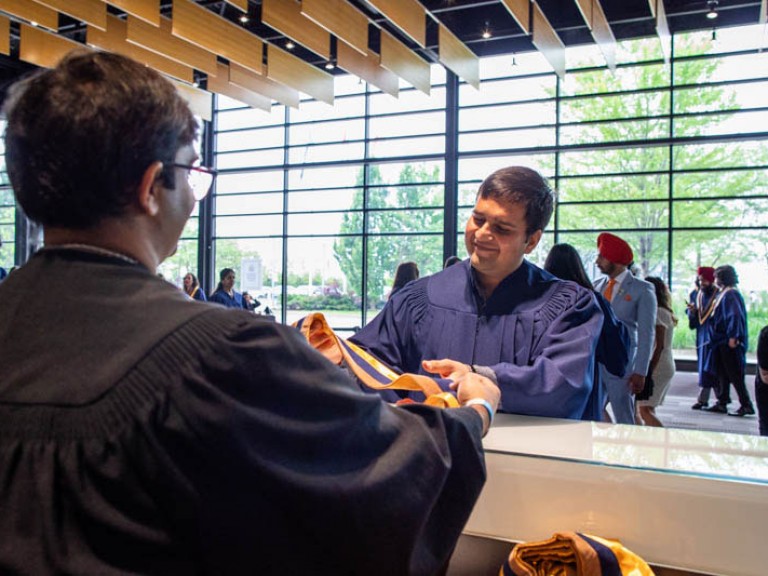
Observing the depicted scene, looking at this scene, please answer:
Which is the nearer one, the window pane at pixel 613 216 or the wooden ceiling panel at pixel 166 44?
the wooden ceiling panel at pixel 166 44

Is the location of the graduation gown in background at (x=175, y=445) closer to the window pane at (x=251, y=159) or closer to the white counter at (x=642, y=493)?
the white counter at (x=642, y=493)

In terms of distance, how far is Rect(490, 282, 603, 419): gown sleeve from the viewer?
1.63 m

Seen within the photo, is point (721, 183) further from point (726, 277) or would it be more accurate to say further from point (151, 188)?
point (151, 188)

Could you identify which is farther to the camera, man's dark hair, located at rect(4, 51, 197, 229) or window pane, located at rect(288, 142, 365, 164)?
window pane, located at rect(288, 142, 365, 164)

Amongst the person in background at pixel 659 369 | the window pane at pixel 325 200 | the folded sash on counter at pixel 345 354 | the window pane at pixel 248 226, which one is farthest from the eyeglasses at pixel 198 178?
the window pane at pixel 248 226

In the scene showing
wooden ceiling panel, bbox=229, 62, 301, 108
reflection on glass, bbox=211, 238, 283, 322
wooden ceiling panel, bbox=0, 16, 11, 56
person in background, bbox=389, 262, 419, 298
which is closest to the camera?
person in background, bbox=389, 262, 419, 298

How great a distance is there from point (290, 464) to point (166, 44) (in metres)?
8.28

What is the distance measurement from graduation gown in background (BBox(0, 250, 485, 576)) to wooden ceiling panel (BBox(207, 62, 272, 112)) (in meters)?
8.81

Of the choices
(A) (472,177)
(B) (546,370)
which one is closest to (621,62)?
(A) (472,177)

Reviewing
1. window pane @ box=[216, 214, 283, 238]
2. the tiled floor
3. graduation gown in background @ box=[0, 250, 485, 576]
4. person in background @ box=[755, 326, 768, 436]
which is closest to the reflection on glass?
window pane @ box=[216, 214, 283, 238]

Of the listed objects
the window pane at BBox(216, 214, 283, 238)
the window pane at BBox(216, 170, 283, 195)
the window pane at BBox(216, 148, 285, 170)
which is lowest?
the window pane at BBox(216, 214, 283, 238)

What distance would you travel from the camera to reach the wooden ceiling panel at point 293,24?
6945 mm

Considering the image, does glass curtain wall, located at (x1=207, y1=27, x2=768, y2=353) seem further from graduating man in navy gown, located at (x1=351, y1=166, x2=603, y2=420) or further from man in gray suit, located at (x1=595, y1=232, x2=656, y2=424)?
graduating man in navy gown, located at (x1=351, y1=166, x2=603, y2=420)

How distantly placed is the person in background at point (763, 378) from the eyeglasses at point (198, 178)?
4.00 meters
